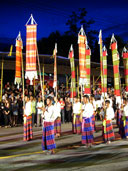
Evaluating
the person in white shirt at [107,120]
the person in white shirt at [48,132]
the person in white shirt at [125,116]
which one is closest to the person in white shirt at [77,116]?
the person in white shirt at [125,116]

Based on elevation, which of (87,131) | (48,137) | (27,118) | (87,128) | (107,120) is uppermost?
(27,118)

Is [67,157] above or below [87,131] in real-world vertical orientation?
below

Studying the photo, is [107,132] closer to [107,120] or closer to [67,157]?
[107,120]

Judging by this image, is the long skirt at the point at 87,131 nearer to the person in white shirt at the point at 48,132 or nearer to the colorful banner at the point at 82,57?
the person in white shirt at the point at 48,132

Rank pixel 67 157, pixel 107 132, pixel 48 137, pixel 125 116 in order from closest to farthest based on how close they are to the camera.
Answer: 1. pixel 67 157
2. pixel 48 137
3. pixel 107 132
4. pixel 125 116

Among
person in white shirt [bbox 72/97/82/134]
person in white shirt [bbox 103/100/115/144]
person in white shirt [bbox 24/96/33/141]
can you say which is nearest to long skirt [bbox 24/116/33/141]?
person in white shirt [bbox 24/96/33/141]

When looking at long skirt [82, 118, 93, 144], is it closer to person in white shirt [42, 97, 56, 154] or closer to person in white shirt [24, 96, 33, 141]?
person in white shirt [42, 97, 56, 154]

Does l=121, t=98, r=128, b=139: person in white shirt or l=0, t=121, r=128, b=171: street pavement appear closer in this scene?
l=0, t=121, r=128, b=171: street pavement

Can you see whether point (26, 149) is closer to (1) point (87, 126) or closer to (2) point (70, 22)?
(1) point (87, 126)

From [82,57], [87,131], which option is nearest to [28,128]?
[87,131]

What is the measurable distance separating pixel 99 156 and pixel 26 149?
2.70 metres

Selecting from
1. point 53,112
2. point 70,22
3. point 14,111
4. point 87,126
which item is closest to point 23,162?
point 53,112

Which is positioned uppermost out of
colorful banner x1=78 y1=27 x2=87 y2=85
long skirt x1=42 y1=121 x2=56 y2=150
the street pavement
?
colorful banner x1=78 y1=27 x2=87 y2=85

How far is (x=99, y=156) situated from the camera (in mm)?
8141
